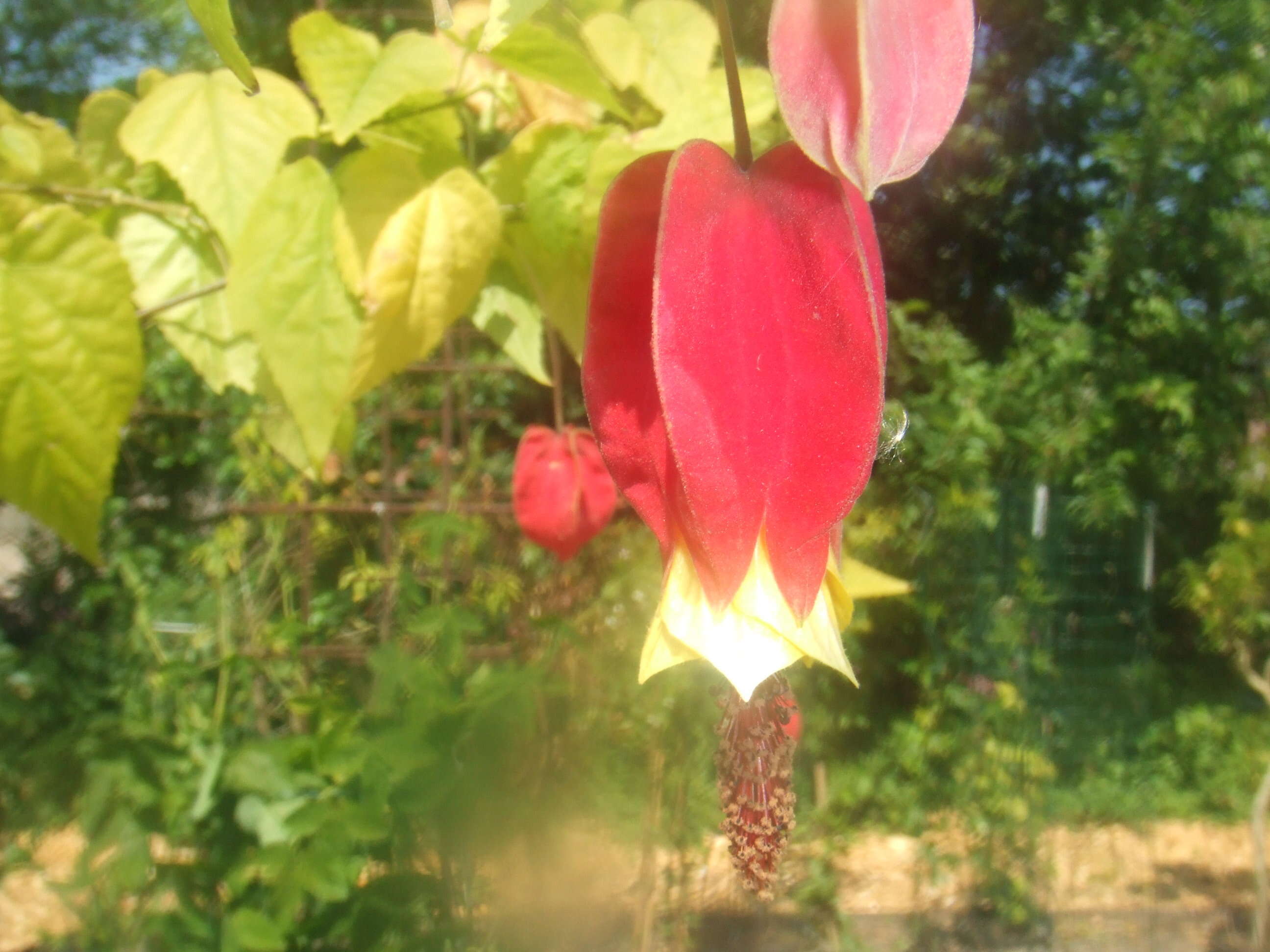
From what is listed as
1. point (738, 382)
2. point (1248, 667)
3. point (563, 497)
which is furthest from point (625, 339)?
point (1248, 667)

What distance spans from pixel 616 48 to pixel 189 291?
190 millimetres

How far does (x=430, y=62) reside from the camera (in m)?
0.35

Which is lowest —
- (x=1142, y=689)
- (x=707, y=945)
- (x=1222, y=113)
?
(x=707, y=945)

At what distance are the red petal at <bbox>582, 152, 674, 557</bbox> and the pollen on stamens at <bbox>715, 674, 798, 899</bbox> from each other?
59mm

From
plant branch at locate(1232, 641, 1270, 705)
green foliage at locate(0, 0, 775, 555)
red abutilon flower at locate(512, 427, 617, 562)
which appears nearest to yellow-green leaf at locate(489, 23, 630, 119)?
green foliage at locate(0, 0, 775, 555)

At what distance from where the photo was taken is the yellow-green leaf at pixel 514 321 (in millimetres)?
408

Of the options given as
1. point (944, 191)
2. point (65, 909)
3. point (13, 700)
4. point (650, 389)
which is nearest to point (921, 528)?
point (944, 191)

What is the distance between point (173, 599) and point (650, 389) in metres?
2.35

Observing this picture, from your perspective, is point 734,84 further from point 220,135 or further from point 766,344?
point 220,135

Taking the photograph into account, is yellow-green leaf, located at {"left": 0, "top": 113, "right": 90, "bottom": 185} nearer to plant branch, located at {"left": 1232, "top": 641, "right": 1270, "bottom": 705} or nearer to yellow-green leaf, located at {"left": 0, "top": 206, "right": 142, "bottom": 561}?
yellow-green leaf, located at {"left": 0, "top": 206, "right": 142, "bottom": 561}

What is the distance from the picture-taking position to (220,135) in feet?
1.18

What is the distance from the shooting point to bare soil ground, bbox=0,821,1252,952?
1.08 meters

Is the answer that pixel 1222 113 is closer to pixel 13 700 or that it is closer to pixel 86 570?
pixel 13 700

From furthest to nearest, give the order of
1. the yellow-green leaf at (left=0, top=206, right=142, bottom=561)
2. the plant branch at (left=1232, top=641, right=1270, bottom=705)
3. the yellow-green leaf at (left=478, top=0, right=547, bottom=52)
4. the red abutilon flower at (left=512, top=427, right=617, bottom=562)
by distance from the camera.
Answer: the plant branch at (left=1232, top=641, right=1270, bottom=705) < the red abutilon flower at (left=512, top=427, right=617, bottom=562) < the yellow-green leaf at (left=0, top=206, right=142, bottom=561) < the yellow-green leaf at (left=478, top=0, right=547, bottom=52)
